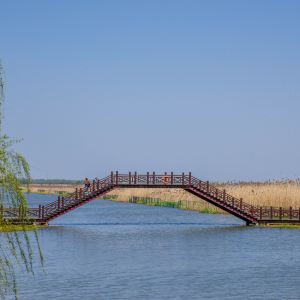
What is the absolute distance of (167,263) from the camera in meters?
39.1

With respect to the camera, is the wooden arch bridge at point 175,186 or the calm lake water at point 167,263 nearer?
the calm lake water at point 167,263

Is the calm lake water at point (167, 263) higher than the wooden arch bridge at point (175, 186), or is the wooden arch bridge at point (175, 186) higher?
the wooden arch bridge at point (175, 186)

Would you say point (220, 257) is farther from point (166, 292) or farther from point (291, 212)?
point (291, 212)

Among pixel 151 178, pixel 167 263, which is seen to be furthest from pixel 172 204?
pixel 167 263

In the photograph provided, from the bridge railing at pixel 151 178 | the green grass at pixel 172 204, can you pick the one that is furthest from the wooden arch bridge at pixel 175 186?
the green grass at pixel 172 204

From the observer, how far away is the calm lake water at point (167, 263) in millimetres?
30891

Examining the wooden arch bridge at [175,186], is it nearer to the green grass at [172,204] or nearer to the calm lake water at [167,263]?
the calm lake water at [167,263]

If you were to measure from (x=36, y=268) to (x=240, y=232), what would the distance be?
20889 millimetres

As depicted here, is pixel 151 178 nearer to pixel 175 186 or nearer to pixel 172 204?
pixel 175 186

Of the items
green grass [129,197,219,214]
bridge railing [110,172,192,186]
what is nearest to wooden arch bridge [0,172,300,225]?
bridge railing [110,172,192,186]

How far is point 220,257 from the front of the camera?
41500 mm

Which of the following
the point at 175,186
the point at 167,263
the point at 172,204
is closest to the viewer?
the point at 167,263

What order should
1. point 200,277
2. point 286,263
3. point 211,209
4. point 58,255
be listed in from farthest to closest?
1. point 211,209
2. point 58,255
3. point 286,263
4. point 200,277

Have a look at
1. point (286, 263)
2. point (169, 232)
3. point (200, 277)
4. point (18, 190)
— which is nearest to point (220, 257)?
point (286, 263)
